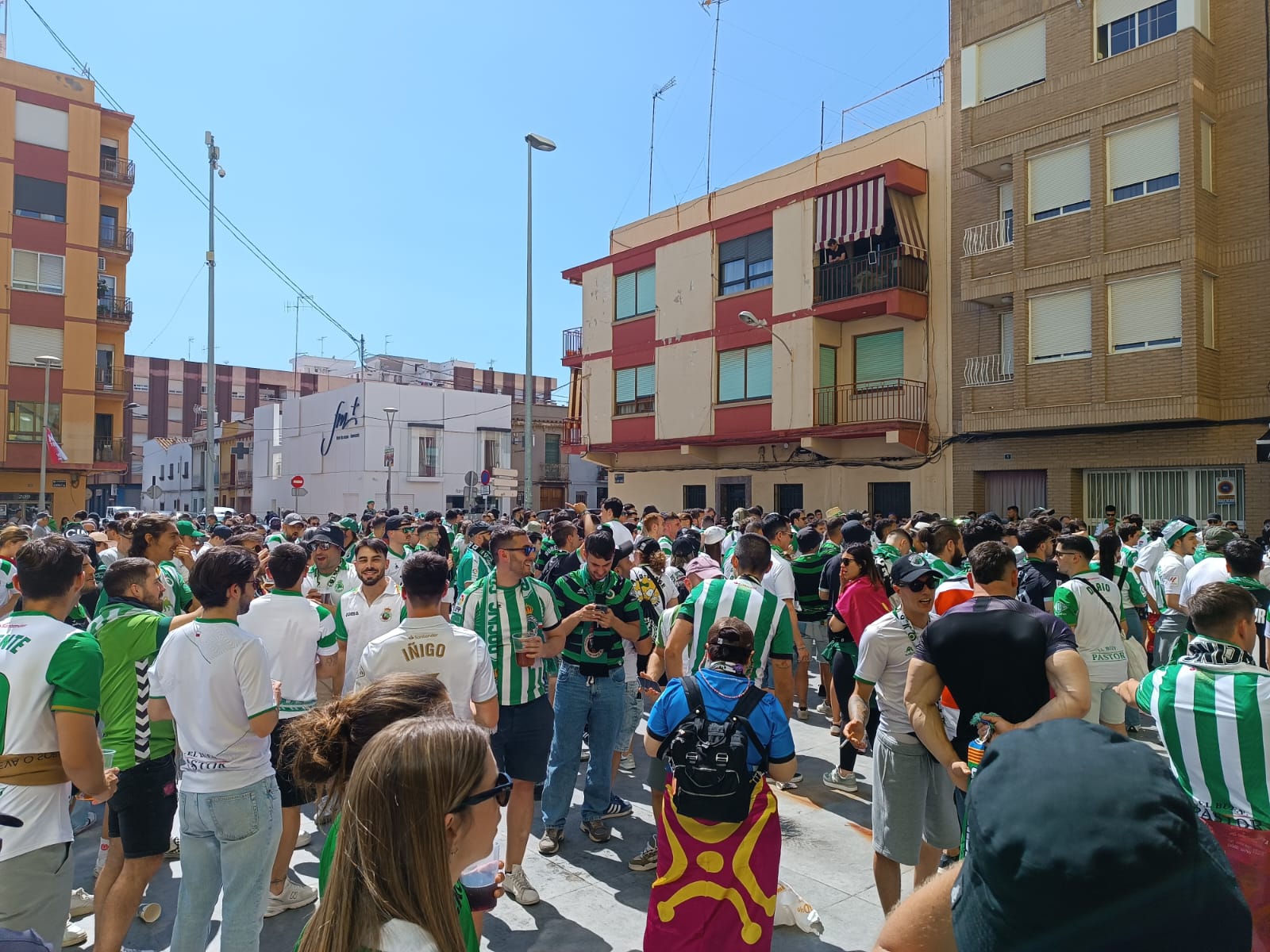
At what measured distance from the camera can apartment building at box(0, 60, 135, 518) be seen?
30703 mm

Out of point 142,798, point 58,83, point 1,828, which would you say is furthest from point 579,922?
point 58,83

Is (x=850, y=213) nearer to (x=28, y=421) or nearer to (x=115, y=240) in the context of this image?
(x=115, y=240)

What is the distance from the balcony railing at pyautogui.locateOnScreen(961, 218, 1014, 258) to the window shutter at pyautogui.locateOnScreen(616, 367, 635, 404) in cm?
1117

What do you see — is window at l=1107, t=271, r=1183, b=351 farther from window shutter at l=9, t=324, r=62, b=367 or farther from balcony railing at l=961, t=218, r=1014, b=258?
window shutter at l=9, t=324, r=62, b=367

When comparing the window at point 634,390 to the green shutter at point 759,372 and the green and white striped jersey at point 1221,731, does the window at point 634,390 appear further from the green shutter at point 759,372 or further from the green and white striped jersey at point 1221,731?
the green and white striped jersey at point 1221,731

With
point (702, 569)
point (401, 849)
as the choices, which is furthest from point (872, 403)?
point (401, 849)

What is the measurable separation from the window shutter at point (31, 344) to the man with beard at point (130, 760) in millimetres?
33744

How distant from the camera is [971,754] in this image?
11.8ft

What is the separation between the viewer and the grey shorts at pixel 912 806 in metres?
4.16

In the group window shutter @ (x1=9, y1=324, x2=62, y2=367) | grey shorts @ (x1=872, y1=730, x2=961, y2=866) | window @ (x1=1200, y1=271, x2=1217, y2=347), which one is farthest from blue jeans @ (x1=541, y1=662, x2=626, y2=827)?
window shutter @ (x1=9, y1=324, x2=62, y2=367)

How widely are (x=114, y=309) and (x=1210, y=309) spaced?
37.1 meters

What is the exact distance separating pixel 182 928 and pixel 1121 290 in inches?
705

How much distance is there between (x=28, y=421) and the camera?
31078 mm

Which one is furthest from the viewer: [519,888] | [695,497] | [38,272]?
[38,272]
